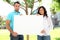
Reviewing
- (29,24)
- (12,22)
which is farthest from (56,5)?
(12,22)

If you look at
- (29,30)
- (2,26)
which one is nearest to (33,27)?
(29,30)

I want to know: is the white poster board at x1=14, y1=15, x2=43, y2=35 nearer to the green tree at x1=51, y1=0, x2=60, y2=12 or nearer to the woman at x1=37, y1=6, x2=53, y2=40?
the woman at x1=37, y1=6, x2=53, y2=40

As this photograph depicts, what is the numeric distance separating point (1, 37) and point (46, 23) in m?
3.15

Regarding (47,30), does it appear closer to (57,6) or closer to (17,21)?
(17,21)

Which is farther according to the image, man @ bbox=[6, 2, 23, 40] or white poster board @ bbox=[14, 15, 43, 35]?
white poster board @ bbox=[14, 15, 43, 35]

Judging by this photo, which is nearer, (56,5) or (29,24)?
(29,24)

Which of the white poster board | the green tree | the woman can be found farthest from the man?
the green tree

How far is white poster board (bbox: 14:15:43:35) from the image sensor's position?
2.52 meters

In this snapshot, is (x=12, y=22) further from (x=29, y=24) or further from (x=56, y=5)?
(x=56, y=5)

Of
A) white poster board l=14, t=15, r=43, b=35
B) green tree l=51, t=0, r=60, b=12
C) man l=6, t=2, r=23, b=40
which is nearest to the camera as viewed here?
man l=6, t=2, r=23, b=40

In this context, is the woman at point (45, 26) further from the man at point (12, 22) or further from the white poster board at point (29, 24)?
the man at point (12, 22)

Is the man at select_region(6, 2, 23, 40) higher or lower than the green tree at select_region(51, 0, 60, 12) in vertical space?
lower

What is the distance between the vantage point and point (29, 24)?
255 cm

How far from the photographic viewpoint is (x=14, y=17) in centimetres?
245
